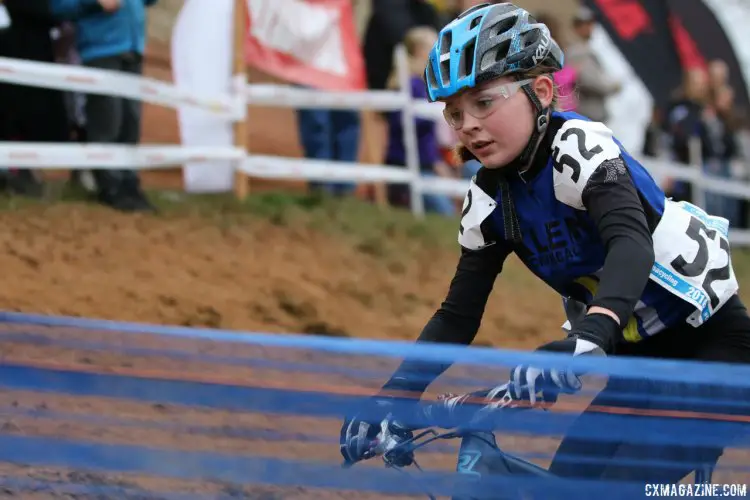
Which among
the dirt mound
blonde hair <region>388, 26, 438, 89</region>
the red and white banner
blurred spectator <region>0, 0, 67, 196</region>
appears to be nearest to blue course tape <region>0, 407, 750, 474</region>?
the dirt mound

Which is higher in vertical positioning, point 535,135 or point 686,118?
point 535,135

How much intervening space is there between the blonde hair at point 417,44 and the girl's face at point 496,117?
7663mm

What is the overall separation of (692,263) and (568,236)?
0.35m

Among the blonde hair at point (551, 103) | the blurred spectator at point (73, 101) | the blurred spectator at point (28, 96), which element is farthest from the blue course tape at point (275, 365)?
the blurred spectator at point (73, 101)

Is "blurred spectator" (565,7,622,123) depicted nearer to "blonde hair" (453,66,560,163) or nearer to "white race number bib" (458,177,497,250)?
"blonde hair" (453,66,560,163)

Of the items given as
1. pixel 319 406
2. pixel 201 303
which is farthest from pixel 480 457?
pixel 201 303

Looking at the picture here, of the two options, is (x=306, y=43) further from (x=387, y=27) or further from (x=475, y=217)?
(x=475, y=217)

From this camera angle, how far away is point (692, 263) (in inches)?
126

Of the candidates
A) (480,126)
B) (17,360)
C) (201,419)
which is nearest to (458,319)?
(480,126)

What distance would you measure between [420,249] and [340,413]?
7.04 metres

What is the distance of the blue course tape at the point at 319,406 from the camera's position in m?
2.76

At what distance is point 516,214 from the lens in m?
3.22

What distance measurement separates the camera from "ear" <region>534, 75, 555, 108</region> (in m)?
3.15

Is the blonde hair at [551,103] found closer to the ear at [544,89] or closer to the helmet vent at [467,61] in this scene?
the ear at [544,89]
